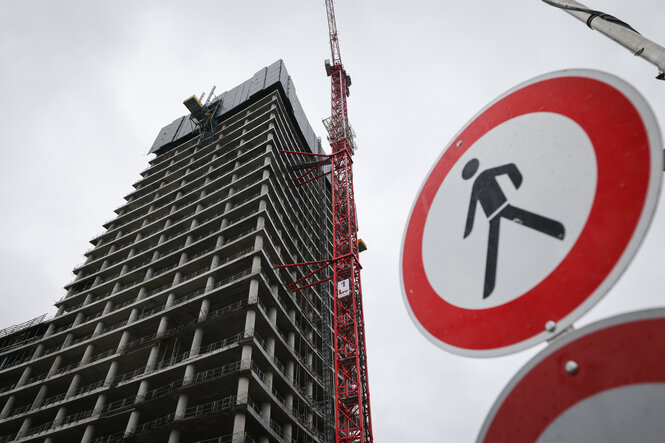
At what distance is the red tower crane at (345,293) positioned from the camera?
26.2 meters

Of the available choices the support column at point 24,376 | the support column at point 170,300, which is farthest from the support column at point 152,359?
the support column at point 24,376

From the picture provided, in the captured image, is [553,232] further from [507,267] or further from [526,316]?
[526,316]

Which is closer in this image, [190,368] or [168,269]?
[190,368]

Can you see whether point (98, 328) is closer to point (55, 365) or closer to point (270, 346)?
point (55, 365)

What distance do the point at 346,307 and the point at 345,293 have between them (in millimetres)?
1104

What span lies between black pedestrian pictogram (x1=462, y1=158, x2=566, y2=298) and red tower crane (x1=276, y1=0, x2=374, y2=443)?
25891 mm

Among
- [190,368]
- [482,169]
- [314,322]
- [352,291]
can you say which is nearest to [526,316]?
[482,169]

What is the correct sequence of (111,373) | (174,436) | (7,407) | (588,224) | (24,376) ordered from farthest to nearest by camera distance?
(24,376) < (7,407) < (111,373) < (174,436) < (588,224)

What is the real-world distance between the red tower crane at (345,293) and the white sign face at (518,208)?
25.7 meters

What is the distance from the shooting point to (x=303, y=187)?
4556 centimetres

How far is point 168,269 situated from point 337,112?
25.4 m

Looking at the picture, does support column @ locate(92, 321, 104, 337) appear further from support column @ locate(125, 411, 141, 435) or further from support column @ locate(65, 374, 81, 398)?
support column @ locate(125, 411, 141, 435)

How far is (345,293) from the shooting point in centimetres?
3120

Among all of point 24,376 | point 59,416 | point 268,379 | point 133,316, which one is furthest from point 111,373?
point 268,379
